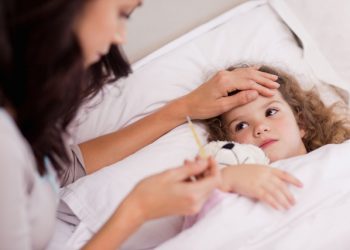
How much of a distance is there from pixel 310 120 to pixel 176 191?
1.94ft

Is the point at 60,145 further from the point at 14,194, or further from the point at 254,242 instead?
the point at 254,242

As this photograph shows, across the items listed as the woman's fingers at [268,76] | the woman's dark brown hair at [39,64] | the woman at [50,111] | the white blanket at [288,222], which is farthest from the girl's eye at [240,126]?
the woman's dark brown hair at [39,64]

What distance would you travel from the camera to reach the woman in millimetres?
668

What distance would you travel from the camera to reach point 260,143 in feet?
3.92

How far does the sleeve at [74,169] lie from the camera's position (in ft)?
3.94

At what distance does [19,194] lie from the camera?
753mm

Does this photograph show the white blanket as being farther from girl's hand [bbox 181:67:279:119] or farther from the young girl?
girl's hand [bbox 181:67:279:119]

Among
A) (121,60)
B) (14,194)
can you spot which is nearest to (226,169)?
(121,60)

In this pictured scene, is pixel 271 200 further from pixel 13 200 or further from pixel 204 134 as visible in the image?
pixel 13 200

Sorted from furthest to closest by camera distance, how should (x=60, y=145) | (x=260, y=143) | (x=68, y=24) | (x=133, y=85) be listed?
1. (x=133, y=85)
2. (x=260, y=143)
3. (x=60, y=145)
4. (x=68, y=24)

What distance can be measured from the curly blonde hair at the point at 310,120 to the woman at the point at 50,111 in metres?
0.35

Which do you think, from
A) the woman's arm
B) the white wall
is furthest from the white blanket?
the white wall

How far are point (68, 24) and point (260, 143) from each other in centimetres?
65

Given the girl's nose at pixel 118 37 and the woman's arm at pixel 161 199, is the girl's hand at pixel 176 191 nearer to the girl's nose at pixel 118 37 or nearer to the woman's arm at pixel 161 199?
the woman's arm at pixel 161 199
